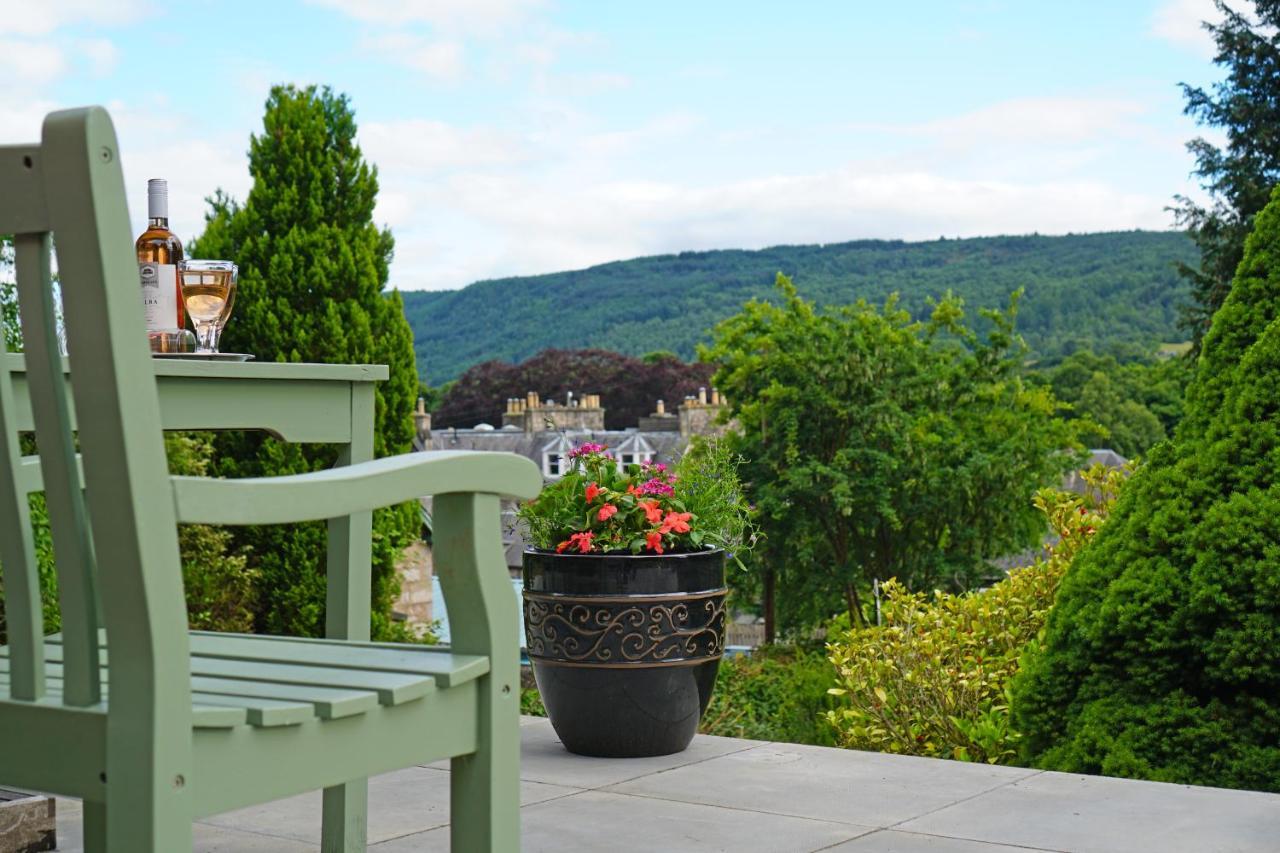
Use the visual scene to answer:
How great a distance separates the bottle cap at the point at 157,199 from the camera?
8.36ft

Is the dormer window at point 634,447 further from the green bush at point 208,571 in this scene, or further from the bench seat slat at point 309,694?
the bench seat slat at point 309,694

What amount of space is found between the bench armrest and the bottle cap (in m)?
1.10

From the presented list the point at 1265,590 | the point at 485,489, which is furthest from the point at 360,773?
the point at 1265,590

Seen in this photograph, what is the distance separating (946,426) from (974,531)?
173 centimetres

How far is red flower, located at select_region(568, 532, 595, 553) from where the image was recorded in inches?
152

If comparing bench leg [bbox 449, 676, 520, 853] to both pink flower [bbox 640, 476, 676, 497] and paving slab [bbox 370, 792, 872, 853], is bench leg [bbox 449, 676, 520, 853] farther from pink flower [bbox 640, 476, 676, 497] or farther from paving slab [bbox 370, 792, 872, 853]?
pink flower [bbox 640, 476, 676, 497]

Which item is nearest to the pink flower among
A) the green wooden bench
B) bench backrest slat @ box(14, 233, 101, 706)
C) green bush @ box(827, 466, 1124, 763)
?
green bush @ box(827, 466, 1124, 763)

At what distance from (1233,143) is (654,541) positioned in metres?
24.1

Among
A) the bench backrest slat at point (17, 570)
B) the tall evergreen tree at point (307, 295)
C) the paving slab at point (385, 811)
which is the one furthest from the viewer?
the tall evergreen tree at point (307, 295)

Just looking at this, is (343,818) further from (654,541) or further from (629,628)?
(654,541)

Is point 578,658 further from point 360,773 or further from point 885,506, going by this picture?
point 885,506

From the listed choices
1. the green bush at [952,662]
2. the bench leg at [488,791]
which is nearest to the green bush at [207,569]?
the green bush at [952,662]

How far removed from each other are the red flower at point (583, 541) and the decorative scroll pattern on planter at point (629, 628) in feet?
0.49

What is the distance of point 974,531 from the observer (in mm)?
21859
